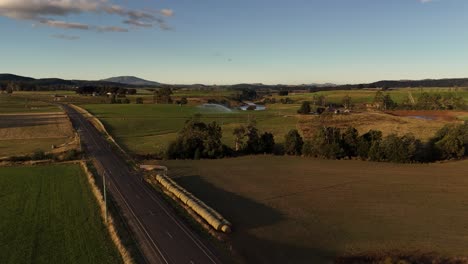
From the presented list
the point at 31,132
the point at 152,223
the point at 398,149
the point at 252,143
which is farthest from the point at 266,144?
the point at 31,132

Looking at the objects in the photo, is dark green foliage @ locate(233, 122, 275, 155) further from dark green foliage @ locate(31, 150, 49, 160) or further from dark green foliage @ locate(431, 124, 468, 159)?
dark green foliage @ locate(31, 150, 49, 160)

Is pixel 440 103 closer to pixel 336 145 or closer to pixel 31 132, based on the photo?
pixel 336 145

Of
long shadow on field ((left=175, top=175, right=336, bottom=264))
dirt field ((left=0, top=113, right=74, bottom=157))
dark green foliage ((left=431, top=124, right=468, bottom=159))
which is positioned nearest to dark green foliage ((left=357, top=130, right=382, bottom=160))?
dark green foliage ((left=431, top=124, right=468, bottom=159))

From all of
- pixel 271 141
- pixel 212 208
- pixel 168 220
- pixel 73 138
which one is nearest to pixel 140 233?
A: pixel 168 220

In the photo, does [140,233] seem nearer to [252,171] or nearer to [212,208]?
[212,208]

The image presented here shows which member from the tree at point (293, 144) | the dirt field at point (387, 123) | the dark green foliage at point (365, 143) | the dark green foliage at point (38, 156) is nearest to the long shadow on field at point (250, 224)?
the tree at point (293, 144)

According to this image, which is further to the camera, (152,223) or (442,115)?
(442,115)

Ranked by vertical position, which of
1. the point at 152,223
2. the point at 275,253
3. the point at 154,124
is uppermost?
the point at 154,124
